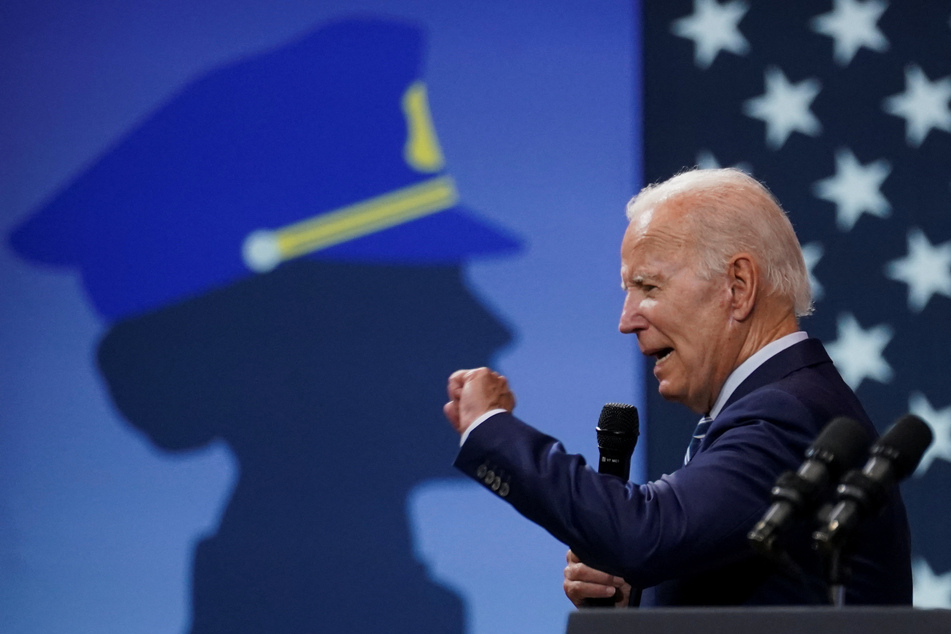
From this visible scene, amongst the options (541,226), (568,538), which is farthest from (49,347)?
(568,538)

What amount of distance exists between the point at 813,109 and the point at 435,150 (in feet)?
4.07

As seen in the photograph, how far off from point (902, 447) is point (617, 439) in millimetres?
659

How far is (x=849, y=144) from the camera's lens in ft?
11.9

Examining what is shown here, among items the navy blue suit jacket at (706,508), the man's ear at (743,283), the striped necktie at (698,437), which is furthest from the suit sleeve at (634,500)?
the man's ear at (743,283)

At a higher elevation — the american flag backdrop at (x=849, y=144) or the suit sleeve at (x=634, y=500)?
the american flag backdrop at (x=849, y=144)

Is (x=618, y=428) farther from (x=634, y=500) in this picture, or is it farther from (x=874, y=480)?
(x=874, y=480)

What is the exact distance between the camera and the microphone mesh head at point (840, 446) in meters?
1.18

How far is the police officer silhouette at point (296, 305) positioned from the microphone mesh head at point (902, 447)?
2.21 m

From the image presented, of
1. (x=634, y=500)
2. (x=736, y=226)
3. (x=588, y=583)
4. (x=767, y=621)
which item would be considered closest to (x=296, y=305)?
(x=588, y=583)

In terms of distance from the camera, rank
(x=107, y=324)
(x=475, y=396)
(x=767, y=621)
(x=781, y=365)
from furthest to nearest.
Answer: (x=107, y=324) → (x=781, y=365) → (x=475, y=396) → (x=767, y=621)

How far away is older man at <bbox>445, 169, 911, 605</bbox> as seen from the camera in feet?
4.63

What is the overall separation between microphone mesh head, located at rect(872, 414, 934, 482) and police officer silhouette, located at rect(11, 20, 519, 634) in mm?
2212

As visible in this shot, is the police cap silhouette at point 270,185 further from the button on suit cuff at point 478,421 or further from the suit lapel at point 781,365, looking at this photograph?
the button on suit cuff at point 478,421

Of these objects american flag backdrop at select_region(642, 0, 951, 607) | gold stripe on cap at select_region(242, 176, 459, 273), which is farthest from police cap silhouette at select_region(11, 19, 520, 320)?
american flag backdrop at select_region(642, 0, 951, 607)
